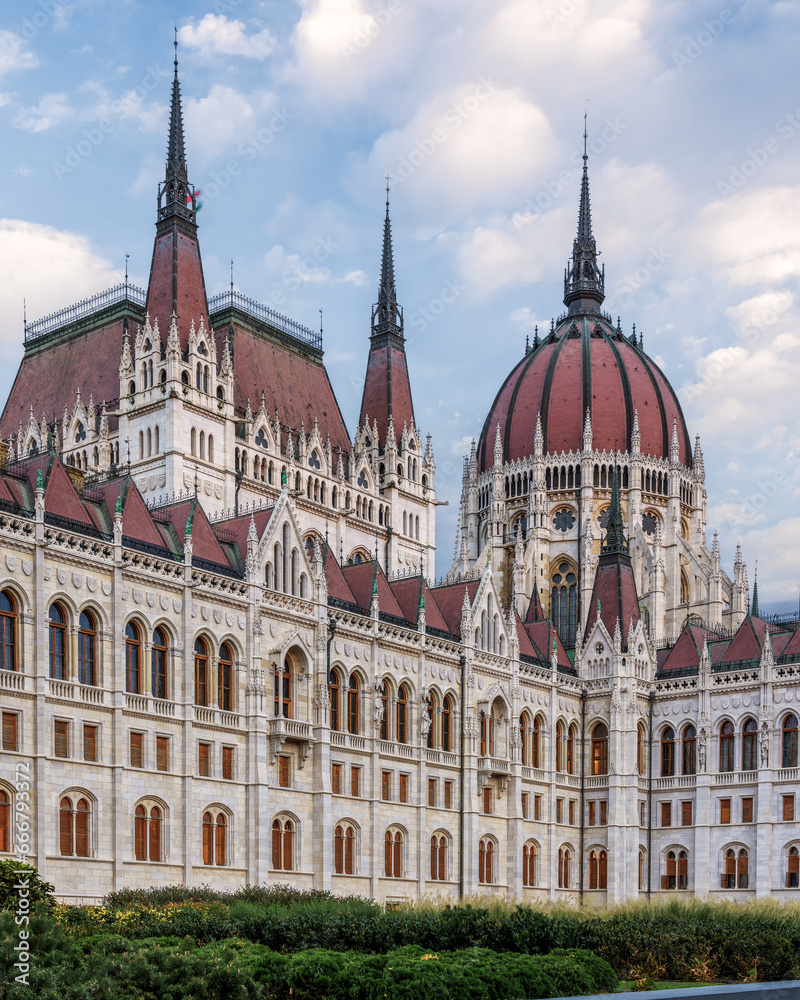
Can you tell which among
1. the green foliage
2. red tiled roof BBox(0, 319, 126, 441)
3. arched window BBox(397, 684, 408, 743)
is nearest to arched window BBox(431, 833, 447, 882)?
arched window BBox(397, 684, 408, 743)

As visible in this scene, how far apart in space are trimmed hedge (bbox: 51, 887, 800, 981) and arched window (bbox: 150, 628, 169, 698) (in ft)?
48.3

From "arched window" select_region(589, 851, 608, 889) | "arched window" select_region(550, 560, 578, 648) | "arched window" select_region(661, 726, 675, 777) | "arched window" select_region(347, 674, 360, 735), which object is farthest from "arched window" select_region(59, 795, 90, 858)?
"arched window" select_region(550, 560, 578, 648)

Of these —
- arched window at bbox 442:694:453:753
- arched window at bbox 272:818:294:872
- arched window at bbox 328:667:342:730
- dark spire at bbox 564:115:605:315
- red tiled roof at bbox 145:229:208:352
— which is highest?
dark spire at bbox 564:115:605:315

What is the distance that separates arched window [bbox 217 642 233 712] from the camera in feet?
169

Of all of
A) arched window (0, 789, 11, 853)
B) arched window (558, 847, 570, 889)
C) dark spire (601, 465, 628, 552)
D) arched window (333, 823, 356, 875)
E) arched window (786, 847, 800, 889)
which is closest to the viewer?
arched window (0, 789, 11, 853)

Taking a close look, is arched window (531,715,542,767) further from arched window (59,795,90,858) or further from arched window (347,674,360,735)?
arched window (59,795,90,858)

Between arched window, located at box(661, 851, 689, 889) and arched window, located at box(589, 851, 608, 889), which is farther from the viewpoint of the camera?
arched window, located at box(589, 851, 608, 889)

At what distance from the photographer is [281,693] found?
5428 centimetres

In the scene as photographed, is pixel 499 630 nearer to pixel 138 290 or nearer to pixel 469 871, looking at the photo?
pixel 469 871

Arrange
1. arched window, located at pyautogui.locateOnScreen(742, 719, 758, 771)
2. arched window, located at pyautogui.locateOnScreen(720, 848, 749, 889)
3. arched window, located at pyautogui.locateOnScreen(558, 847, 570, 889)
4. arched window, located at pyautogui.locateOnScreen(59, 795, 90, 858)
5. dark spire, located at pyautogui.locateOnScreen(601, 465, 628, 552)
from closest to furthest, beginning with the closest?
arched window, located at pyautogui.locateOnScreen(59, 795, 90, 858) → arched window, located at pyautogui.locateOnScreen(720, 848, 749, 889) → arched window, located at pyautogui.locateOnScreen(742, 719, 758, 771) → arched window, located at pyautogui.locateOnScreen(558, 847, 570, 889) → dark spire, located at pyautogui.locateOnScreen(601, 465, 628, 552)

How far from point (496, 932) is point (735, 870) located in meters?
40.3

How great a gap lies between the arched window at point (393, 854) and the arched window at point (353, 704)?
4.96 metres

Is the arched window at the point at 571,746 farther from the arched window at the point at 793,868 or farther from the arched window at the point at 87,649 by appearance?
the arched window at the point at 87,649

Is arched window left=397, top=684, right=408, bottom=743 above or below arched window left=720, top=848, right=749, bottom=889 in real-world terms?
above
